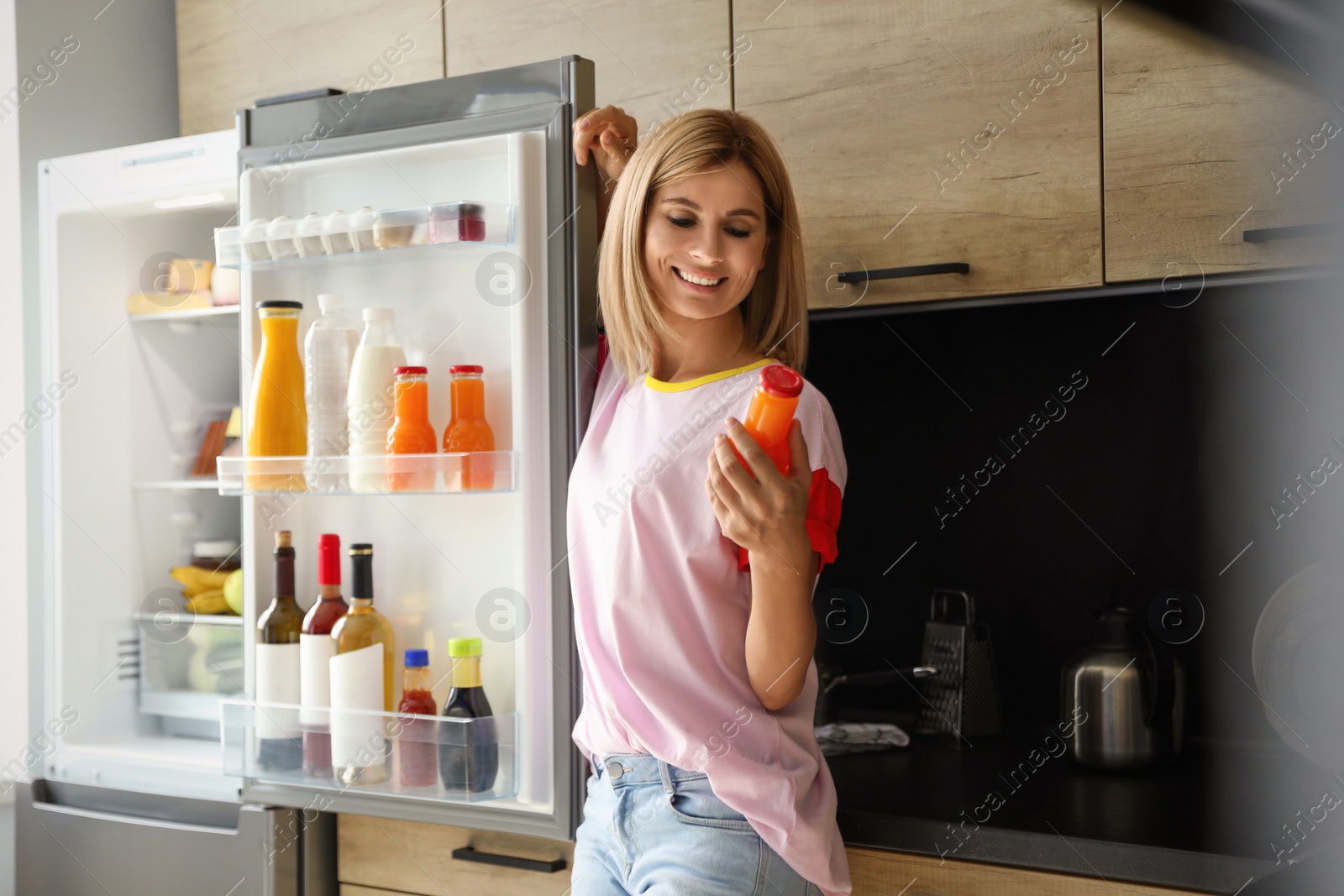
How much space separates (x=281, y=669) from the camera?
138cm

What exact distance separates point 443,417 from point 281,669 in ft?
1.24

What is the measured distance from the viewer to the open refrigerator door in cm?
125

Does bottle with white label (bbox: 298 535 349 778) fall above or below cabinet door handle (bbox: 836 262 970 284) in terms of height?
below

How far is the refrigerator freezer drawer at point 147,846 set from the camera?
142 centimetres

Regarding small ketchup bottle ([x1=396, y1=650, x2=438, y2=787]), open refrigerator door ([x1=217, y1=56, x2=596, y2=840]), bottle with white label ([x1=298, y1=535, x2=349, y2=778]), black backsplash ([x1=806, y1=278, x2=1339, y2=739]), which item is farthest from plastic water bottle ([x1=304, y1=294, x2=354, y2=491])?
black backsplash ([x1=806, y1=278, x2=1339, y2=739])

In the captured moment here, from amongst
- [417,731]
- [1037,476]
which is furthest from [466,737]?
[1037,476]

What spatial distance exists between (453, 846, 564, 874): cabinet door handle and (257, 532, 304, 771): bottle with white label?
23 cm

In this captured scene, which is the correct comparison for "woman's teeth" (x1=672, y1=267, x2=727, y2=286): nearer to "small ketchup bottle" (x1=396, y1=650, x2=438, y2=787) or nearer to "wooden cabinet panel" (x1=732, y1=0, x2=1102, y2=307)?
"wooden cabinet panel" (x1=732, y1=0, x2=1102, y2=307)

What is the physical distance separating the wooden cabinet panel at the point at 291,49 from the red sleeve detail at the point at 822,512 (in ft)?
3.17

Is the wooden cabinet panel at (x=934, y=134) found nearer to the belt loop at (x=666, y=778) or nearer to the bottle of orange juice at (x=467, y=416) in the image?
the bottle of orange juice at (x=467, y=416)

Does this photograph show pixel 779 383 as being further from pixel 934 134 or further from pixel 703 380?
pixel 934 134

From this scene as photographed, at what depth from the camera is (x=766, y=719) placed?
994 millimetres

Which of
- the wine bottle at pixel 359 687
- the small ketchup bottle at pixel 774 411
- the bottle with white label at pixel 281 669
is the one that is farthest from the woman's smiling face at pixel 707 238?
the bottle with white label at pixel 281 669

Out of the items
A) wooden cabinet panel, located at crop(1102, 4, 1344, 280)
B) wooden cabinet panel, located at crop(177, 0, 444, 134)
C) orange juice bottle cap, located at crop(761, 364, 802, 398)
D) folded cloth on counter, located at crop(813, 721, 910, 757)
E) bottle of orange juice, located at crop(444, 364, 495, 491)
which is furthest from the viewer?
wooden cabinet panel, located at crop(177, 0, 444, 134)
